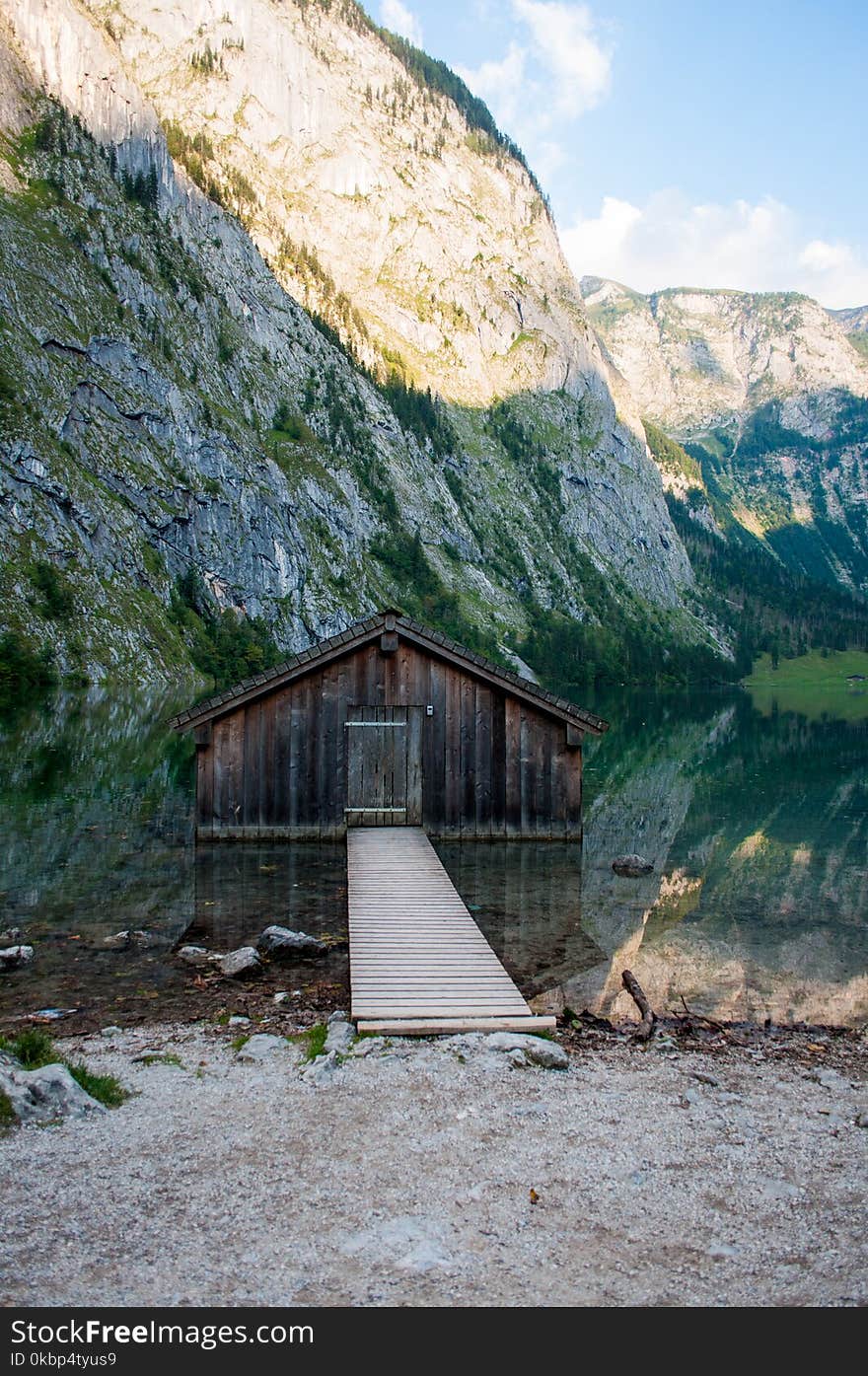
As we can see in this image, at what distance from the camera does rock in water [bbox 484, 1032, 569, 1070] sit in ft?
33.3

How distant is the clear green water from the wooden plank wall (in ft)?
2.26

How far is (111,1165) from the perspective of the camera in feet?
25.1

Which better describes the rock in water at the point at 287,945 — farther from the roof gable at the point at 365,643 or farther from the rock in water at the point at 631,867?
the rock in water at the point at 631,867

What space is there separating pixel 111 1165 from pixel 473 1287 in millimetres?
3137

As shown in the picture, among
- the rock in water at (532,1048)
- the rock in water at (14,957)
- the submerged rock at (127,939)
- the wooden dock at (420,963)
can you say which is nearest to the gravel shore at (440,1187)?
the rock in water at (532,1048)

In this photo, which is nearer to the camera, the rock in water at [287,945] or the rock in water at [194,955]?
the rock in water at [194,955]

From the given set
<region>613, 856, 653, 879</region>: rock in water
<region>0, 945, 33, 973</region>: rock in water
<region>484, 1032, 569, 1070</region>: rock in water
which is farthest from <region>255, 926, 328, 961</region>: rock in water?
<region>613, 856, 653, 879</region>: rock in water

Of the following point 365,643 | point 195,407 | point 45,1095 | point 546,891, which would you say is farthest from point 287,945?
point 195,407

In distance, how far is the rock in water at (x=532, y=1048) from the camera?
10.1 m

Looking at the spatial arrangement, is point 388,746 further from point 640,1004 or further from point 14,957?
Answer: point 640,1004

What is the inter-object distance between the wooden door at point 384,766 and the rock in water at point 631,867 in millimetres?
4825

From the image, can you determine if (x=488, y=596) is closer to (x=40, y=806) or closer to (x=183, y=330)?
(x=183, y=330)

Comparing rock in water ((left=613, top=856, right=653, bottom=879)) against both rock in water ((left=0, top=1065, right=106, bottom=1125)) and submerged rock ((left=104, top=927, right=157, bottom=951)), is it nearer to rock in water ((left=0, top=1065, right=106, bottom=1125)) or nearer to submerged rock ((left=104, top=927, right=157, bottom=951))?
submerged rock ((left=104, top=927, right=157, bottom=951))

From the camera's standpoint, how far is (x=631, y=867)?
918 inches
